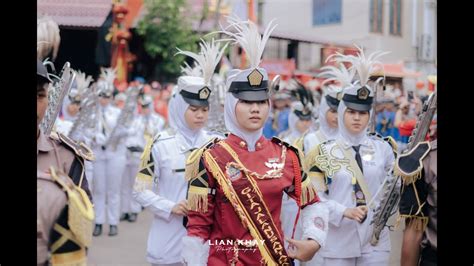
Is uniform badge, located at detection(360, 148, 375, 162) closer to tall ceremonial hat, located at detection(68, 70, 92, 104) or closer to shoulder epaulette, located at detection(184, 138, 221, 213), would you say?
shoulder epaulette, located at detection(184, 138, 221, 213)

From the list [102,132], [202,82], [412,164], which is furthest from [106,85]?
[412,164]

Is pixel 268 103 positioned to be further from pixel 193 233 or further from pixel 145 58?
pixel 145 58

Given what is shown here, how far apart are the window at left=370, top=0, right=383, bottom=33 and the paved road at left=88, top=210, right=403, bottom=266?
15.2m

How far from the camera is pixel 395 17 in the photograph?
23.1 m

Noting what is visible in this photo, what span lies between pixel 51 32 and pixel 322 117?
15.9 feet

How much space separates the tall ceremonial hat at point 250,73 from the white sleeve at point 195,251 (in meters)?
0.87

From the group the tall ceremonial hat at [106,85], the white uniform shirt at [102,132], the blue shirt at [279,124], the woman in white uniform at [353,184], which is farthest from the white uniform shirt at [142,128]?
the woman in white uniform at [353,184]

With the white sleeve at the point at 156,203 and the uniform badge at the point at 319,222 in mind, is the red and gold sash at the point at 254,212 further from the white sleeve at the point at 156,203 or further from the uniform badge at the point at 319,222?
the white sleeve at the point at 156,203

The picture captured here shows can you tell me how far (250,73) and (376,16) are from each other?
21.8 m

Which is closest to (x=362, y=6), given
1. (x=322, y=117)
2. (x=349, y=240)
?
(x=322, y=117)
